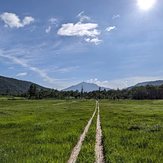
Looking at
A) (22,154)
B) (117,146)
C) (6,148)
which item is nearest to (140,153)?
(117,146)

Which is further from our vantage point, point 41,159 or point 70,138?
point 70,138

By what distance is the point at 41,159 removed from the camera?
19844 millimetres

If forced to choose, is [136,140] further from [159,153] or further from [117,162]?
[117,162]

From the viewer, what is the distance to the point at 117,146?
80.6ft

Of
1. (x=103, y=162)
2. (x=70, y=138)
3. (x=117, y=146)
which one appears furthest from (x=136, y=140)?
(x=103, y=162)

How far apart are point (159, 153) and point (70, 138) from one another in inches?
394

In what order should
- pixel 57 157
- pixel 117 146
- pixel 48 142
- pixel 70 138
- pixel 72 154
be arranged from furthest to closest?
pixel 70 138 < pixel 48 142 < pixel 117 146 < pixel 72 154 < pixel 57 157

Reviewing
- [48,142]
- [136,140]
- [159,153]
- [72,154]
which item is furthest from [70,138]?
[159,153]

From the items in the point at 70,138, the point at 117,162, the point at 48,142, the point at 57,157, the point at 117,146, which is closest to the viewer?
the point at 117,162

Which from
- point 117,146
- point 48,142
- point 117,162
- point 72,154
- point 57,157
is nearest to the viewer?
point 117,162

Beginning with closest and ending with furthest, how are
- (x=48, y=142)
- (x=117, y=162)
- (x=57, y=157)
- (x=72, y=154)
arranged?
(x=117, y=162), (x=57, y=157), (x=72, y=154), (x=48, y=142)

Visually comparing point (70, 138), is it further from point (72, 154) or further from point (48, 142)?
point (72, 154)

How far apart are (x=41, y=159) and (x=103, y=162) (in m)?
3.61

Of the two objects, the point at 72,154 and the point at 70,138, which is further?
the point at 70,138
